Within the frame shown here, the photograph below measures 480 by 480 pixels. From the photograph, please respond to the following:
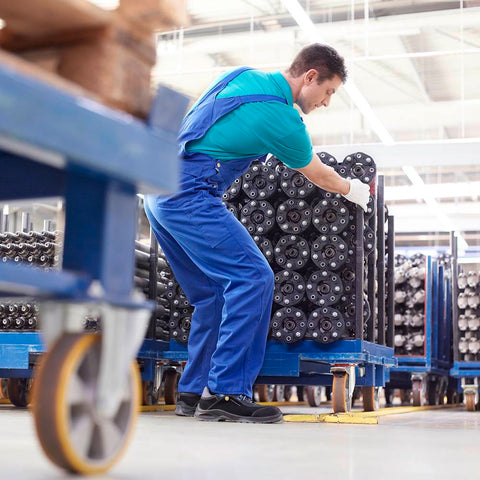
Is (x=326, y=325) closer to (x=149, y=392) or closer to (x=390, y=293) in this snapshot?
(x=149, y=392)

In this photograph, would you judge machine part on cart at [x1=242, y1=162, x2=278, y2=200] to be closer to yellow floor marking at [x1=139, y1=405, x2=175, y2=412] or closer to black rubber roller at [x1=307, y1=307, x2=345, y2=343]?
black rubber roller at [x1=307, y1=307, x2=345, y2=343]

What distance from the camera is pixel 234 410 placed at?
416cm

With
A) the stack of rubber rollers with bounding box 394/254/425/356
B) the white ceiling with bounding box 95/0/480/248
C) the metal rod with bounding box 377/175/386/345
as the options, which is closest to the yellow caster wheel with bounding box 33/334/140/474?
the metal rod with bounding box 377/175/386/345

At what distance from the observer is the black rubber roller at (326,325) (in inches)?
210

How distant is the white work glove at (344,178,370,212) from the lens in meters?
5.22

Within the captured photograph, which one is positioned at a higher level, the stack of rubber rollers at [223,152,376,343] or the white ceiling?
the white ceiling

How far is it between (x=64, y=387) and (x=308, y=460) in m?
0.99

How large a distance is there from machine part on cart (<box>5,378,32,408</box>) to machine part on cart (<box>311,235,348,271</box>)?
287 cm

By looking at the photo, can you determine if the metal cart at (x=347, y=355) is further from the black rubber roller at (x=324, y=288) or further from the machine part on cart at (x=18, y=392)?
the machine part on cart at (x=18, y=392)

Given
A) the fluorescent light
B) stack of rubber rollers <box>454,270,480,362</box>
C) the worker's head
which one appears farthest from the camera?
the fluorescent light

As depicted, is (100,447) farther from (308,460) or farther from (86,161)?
(308,460)

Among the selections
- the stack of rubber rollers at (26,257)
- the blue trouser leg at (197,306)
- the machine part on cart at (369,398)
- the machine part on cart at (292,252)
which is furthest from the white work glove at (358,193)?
the stack of rubber rollers at (26,257)

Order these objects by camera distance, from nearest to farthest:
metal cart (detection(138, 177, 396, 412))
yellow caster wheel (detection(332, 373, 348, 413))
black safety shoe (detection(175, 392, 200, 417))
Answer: black safety shoe (detection(175, 392, 200, 417)) → yellow caster wheel (detection(332, 373, 348, 413)) → metal cart (detection(138, 177, 396, 412))

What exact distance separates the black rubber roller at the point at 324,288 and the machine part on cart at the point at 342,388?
48 centimetres
